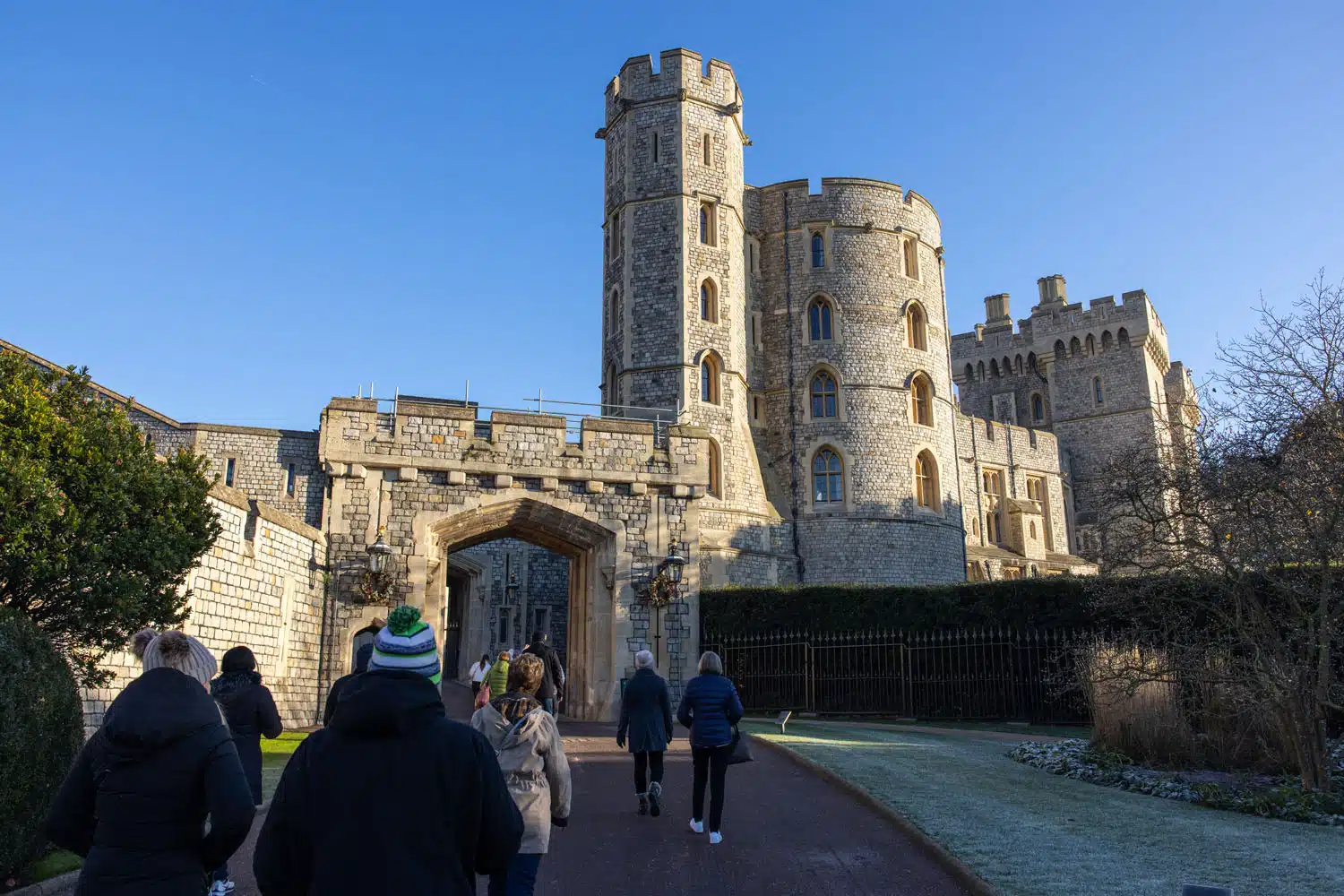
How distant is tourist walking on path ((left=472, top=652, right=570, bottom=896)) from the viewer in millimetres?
4816

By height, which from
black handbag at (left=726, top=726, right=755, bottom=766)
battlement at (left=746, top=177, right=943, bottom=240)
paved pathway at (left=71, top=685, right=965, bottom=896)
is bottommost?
paved pathway at (left=71, top=685, right=965, bottom=896)

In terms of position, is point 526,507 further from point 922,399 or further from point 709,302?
point 922,399

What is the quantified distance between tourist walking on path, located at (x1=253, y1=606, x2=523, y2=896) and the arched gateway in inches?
580

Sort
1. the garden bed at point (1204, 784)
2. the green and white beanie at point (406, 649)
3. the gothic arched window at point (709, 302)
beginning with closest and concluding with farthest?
1. the green and white beanie at point (406, 649)
2. the garden bed at point (1204, 784)
3. the gothic arched window at point (709, 302)

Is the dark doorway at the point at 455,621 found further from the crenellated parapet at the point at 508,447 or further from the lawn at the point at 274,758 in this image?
the lawn at the point at 274,758

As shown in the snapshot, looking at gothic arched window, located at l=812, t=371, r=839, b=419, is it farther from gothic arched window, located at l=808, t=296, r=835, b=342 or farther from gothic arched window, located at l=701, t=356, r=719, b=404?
gothic arched window, located at l=701, t=356, r=719, b=404

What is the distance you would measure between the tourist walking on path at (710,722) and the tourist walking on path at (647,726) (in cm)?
60

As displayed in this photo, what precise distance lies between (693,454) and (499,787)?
53.6 feet

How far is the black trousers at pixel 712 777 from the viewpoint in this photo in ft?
25.3

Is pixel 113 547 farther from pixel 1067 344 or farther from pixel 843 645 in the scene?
pixel 1067 344

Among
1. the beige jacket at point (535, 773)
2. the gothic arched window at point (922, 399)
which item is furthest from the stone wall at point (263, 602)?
the gothic arched window at point (922, 399)

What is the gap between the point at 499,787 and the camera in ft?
9.07

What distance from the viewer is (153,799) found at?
353cm

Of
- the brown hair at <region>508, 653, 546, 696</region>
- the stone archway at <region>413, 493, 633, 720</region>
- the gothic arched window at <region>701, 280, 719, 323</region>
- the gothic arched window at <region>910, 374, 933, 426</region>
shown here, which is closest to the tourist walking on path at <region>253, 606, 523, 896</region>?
the brown hair at <region>508, 653, 546, 696</region>
